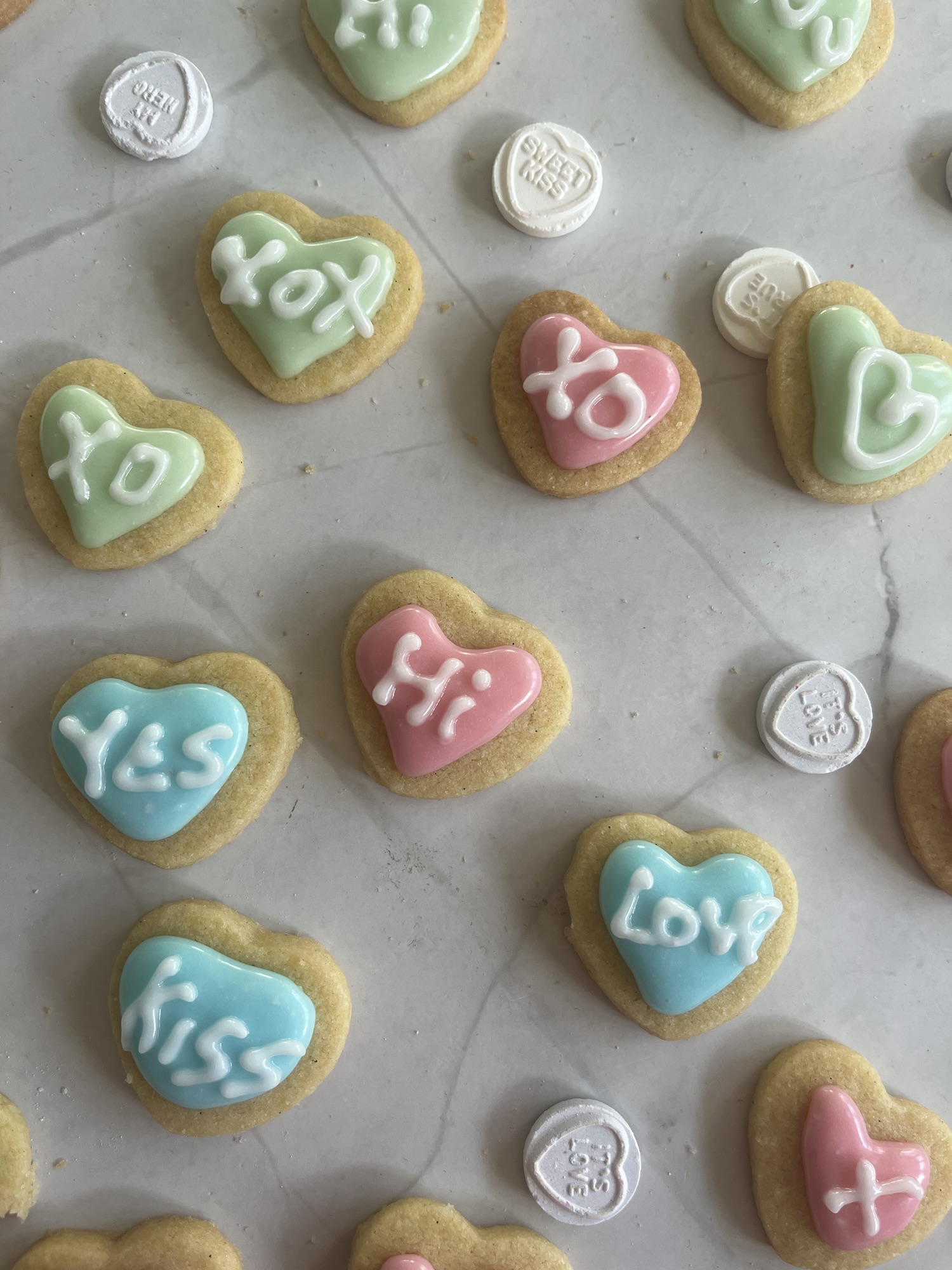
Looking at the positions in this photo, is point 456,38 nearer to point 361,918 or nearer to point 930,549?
point 930,549

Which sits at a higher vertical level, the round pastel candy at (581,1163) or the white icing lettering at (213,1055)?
the white icing lettering at (213,1055)

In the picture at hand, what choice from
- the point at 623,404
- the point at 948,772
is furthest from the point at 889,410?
the point at 948,772

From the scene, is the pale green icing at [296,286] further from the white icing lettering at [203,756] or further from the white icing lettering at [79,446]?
the white icing lettering at [203,756]

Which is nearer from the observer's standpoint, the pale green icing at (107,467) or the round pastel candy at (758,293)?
the pale green icing at (107,467)

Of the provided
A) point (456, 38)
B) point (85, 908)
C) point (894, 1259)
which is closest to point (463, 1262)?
point (894, 1259)

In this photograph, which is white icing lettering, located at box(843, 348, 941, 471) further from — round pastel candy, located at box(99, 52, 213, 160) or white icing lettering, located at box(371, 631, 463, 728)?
round pastel candy, located at box(99, 52, 213, 160)

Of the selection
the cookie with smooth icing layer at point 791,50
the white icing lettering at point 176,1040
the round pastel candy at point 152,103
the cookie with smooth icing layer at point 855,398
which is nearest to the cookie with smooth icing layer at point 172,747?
the white icing lettering at point 176,1040

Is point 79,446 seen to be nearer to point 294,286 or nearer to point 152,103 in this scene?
point 294,286
